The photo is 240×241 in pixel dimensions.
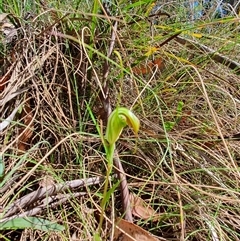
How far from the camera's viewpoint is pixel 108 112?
87 cm

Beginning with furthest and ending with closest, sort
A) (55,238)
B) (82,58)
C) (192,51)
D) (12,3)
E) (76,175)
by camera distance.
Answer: (192,51) → (12,3) → (82,58) → (76,175) → (55,238)

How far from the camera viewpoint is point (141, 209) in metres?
0.81

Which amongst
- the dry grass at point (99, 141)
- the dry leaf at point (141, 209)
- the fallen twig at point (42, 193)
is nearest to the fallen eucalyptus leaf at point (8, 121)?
the dry grass at point (99, 141)

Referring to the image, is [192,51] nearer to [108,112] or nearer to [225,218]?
[108,112]

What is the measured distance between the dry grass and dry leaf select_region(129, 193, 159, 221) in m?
0.01

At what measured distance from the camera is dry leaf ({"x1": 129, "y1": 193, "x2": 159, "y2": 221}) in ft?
2.63

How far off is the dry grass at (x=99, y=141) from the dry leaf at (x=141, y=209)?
0.01m

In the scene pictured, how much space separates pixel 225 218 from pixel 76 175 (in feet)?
0.98

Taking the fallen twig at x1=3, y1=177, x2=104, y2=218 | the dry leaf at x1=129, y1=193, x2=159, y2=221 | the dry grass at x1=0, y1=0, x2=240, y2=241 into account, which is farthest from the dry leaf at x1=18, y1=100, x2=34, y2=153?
the dry leaf at x1=129, y1=193, x2=159, y2=221

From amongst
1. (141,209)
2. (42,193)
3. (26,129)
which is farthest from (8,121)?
(141,209)

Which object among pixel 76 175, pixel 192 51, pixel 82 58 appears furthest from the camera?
pixel 192 51

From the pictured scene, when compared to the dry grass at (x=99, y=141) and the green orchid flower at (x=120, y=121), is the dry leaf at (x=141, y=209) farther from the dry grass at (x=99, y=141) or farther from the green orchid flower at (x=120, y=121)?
the green orchid flower at (x=120, y=121)

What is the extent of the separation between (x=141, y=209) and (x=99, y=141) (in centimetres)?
16

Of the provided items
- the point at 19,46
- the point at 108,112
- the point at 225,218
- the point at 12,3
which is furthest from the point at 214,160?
the point at 12,3
